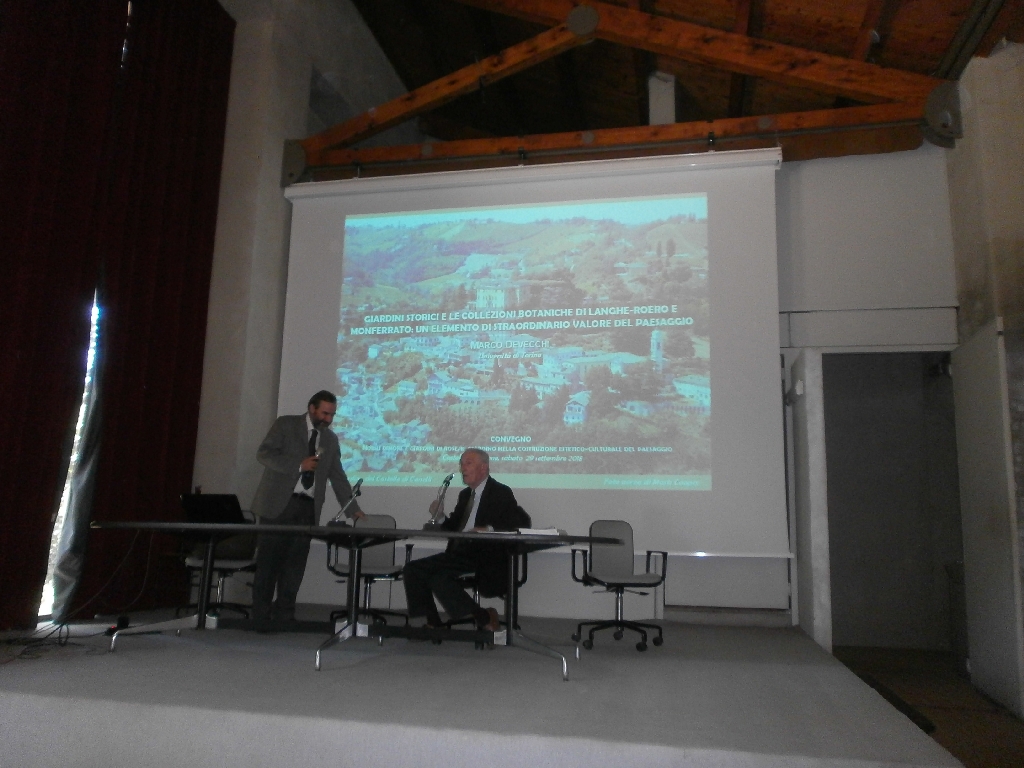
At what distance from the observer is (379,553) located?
4945 mm

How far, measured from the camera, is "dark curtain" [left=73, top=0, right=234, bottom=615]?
16.7 feet

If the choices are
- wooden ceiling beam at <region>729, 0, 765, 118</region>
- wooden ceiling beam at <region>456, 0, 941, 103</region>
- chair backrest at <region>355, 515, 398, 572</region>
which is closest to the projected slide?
chair backrest at <region>355, 515, 398, 572</region>

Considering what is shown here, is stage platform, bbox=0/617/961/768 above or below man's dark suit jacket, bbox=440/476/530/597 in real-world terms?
below

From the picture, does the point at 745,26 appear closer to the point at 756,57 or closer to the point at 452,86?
the point at 756,57

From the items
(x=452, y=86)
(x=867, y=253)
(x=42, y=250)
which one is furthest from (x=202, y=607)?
(x=867, y=253)

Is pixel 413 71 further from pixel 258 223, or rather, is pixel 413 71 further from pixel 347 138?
pixel 258 223

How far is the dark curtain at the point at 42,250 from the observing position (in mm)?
4273

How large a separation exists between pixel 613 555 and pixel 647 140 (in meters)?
3.40

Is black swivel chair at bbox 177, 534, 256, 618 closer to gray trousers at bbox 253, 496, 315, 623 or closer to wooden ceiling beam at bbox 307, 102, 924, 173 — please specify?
gray trousers at bbox 253, 496, 315, 623

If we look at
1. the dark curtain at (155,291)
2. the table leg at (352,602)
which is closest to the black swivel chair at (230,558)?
the dark curtain at (155,291)

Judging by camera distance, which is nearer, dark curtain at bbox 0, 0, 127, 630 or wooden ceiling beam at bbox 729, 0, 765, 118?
dark curtain at bbox 0, 0, 127, 630

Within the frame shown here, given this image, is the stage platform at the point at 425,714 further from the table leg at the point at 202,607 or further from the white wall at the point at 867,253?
the white wall at the point at 867,253

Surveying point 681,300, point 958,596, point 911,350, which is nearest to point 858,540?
point 958,596

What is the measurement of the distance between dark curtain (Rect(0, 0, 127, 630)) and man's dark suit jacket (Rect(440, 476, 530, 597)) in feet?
8.12
